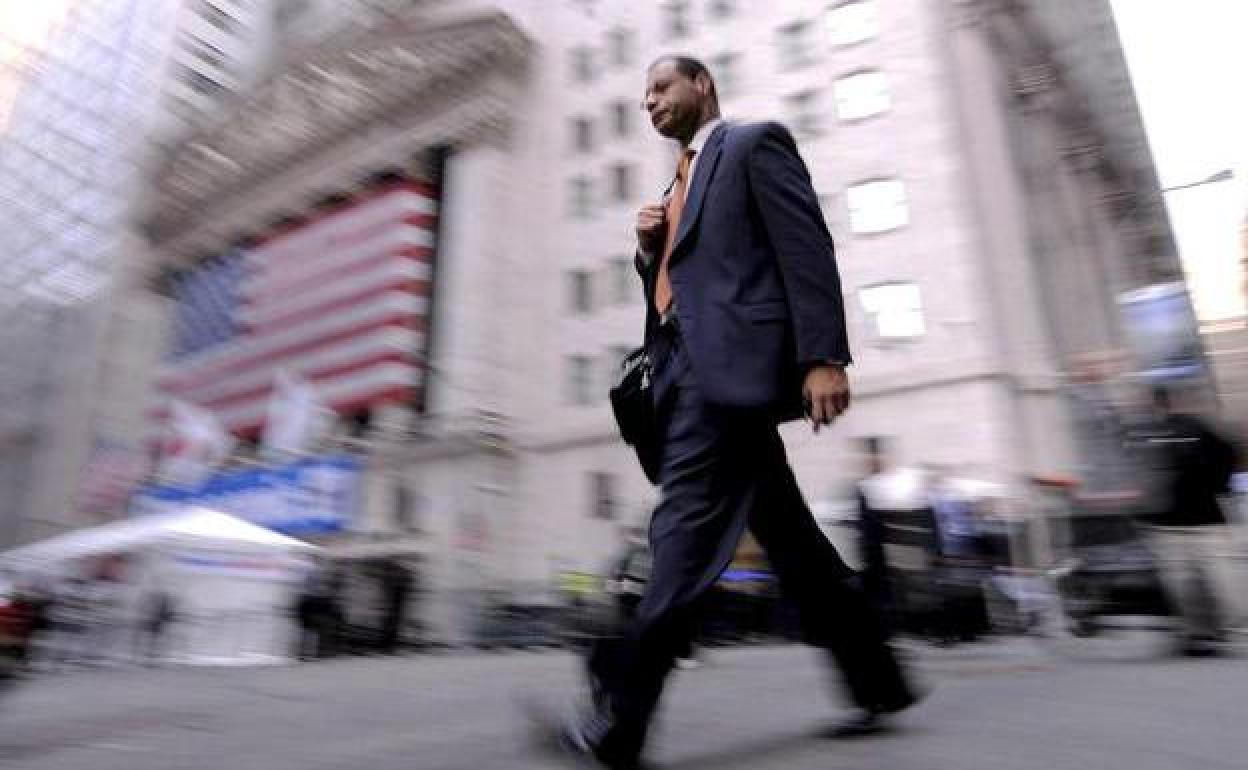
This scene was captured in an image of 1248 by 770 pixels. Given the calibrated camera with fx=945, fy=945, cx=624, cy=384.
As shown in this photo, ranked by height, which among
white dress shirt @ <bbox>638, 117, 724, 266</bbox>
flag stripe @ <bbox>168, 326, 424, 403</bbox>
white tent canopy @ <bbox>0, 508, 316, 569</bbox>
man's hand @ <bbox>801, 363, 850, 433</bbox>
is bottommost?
man's hand @ <bbox>801, 363, 850, 433</bbox>

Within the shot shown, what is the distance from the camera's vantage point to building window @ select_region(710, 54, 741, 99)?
22.4m

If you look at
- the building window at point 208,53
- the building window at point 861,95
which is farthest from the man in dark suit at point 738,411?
the building window at point 208,53

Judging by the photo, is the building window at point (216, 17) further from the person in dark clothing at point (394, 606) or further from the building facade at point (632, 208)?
the person in dark clothing at point (394, 606)

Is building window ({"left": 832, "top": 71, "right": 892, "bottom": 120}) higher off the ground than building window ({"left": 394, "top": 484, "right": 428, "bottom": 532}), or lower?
higher

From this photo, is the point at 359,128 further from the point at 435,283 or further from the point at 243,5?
the point at 243,5

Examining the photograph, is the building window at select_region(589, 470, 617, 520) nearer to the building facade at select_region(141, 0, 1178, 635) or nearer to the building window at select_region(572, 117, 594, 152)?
the building facade at select_region(141, 0, 1178, 635)

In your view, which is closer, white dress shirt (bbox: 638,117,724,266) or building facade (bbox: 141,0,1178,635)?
white dress shirt (bbox: 638,117,724,266)

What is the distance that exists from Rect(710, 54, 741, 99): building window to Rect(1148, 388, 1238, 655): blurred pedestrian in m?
19.1

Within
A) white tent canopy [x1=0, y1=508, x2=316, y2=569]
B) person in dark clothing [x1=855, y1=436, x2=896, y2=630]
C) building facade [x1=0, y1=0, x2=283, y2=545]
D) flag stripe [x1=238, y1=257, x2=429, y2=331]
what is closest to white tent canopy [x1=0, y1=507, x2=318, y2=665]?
white tent canopy [x1=0, y1=508, x2=316, y2=569]

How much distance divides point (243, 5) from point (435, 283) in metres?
22.2

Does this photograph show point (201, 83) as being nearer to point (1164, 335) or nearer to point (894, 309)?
point (894, 309)

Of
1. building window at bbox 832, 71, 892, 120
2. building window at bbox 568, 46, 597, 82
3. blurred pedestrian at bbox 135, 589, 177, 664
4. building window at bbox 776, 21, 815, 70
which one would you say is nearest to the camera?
blurred pedestrian at bbox 135, 589, 177, 664

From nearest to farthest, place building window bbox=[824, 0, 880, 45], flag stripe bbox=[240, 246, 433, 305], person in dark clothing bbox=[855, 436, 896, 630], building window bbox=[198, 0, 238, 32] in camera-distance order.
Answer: person in dark clothing bbox=[855, 436, 896, 630] < building window bbox=[824, 0, 880, 45] < flag stripe bbox=[240, 246, 433, 305] < building window bbox=[198, 0, 238, 32]

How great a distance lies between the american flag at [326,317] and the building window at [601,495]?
18.3 ft
